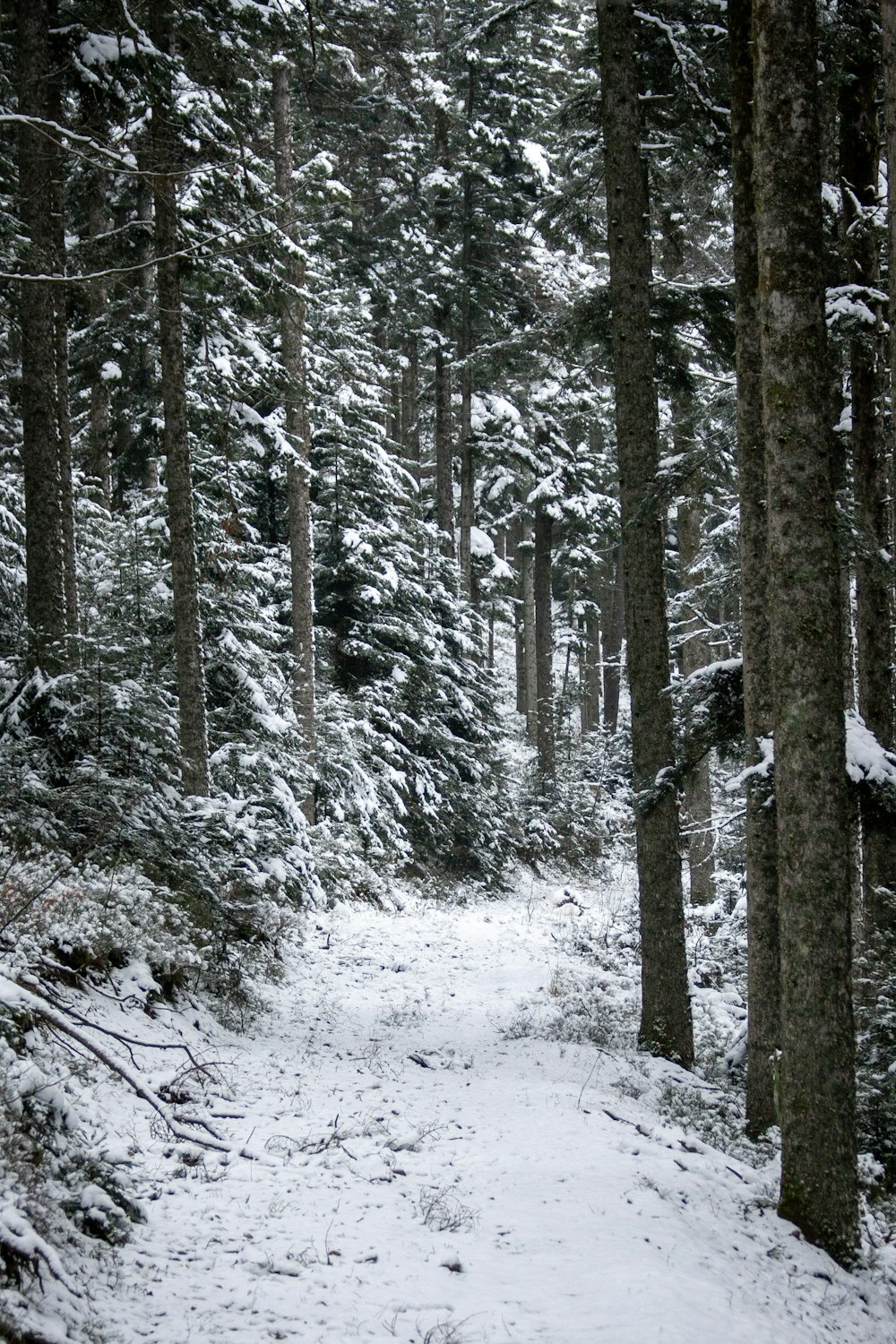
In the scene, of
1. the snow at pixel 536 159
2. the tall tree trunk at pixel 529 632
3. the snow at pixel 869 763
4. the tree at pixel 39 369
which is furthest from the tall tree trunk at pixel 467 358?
the snow at pixel 869 763

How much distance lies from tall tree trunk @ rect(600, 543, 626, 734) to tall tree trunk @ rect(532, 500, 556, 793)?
503 cm

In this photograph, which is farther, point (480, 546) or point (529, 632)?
point (529, 632)

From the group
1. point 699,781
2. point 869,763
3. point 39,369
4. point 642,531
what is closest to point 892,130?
point 642,531

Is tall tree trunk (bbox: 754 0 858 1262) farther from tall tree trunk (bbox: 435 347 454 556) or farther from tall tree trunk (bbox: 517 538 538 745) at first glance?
tall tree trunk (bbox: 517 538 538 745)

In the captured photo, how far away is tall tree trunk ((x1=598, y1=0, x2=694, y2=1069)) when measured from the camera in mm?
8836

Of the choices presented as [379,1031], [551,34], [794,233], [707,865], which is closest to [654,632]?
[794,233]

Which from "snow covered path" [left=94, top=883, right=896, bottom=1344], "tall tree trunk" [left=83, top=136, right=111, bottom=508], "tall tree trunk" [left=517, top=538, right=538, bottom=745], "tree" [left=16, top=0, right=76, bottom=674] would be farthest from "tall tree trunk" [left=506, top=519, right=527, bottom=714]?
"snow covered path" [left=94, top=883, right=896, bottom=1344]

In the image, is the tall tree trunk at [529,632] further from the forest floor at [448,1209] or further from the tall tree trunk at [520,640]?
the forest floor at [448,1209]

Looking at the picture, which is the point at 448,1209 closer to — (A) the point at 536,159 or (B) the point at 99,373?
(B) the point at 99,373

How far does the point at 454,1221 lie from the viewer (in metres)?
5.03

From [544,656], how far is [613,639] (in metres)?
12.6

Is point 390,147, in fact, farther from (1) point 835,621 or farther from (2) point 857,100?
(1) point 835,621

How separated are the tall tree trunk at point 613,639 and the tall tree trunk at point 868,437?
19986mm

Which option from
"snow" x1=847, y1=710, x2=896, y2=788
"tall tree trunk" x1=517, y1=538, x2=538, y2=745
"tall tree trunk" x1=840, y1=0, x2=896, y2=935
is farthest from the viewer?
"tall tree trunk" x1=517, y1=538, x2=538, y2=745
